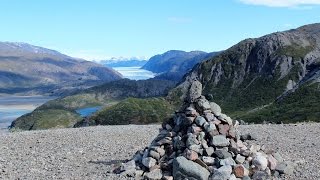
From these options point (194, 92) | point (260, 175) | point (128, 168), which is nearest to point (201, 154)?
point (260, 175)

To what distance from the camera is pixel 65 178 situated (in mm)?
27688

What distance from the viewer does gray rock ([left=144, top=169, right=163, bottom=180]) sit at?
2708 centimetres

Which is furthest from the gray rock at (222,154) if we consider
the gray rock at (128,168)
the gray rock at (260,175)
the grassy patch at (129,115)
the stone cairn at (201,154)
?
the grassy patch at (129,115)

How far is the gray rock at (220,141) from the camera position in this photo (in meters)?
28.0

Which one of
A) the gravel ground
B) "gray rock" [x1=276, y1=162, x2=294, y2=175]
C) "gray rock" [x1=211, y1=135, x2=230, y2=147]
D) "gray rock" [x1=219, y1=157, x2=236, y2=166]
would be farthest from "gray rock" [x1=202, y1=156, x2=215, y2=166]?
the gravel ground

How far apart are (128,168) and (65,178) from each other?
138 inches

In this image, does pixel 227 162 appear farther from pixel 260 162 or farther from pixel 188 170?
pixel 188 170

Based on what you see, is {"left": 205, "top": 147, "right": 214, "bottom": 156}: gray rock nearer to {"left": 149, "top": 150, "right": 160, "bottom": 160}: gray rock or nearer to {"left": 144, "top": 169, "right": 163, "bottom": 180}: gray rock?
{"left": 144, "top": 169, "right": 163, "bottom": 180}: gray rock

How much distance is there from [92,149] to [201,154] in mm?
11219

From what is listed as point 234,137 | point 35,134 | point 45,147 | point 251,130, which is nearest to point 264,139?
point 251,130

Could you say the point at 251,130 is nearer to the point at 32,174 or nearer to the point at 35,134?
the point at 35,134

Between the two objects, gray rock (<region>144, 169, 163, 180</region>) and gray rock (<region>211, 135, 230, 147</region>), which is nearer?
gray rock (<region>144, 169, 163, 180</region>)

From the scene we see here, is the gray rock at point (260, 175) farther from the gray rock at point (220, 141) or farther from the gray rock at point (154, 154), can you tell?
the gray rock at point (154, 154)

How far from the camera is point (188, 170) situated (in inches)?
1030
